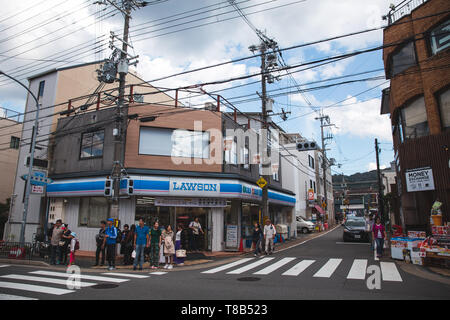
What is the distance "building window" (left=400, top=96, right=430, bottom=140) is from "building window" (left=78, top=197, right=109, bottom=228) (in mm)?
16762

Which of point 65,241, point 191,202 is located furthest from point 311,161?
point 65,241

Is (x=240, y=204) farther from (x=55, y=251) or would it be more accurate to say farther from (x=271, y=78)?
(x=55, y=251)

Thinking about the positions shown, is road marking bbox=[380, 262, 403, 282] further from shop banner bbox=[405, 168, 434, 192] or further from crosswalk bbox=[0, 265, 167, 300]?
crosswalk bbox=[0, 265, 167, 300]

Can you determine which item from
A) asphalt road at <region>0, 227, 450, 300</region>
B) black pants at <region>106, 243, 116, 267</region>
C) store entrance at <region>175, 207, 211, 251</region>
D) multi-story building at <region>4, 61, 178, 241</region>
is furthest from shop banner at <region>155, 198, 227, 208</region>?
multi-story building at <region>4, 61, 178, 241</region>

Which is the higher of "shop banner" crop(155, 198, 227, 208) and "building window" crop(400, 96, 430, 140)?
"building window" crop(400, 96, 430, 140)

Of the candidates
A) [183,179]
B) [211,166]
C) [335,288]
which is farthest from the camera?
[211,166]

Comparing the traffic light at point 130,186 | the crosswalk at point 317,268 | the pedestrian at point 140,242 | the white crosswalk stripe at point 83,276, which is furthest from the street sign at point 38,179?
the crosswalk at point 317,268

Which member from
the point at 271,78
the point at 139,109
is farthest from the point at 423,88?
the point at 139,109

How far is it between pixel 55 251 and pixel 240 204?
992 cm

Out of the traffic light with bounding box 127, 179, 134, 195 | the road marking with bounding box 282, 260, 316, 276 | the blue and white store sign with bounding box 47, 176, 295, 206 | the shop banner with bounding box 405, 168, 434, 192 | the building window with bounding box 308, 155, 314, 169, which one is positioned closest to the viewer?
the road marking with bounding box 282, 260, 316, 276

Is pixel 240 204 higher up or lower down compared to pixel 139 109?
lower down

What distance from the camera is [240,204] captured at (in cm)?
1786

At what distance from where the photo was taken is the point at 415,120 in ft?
48.2

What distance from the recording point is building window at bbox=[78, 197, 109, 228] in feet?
53.6
